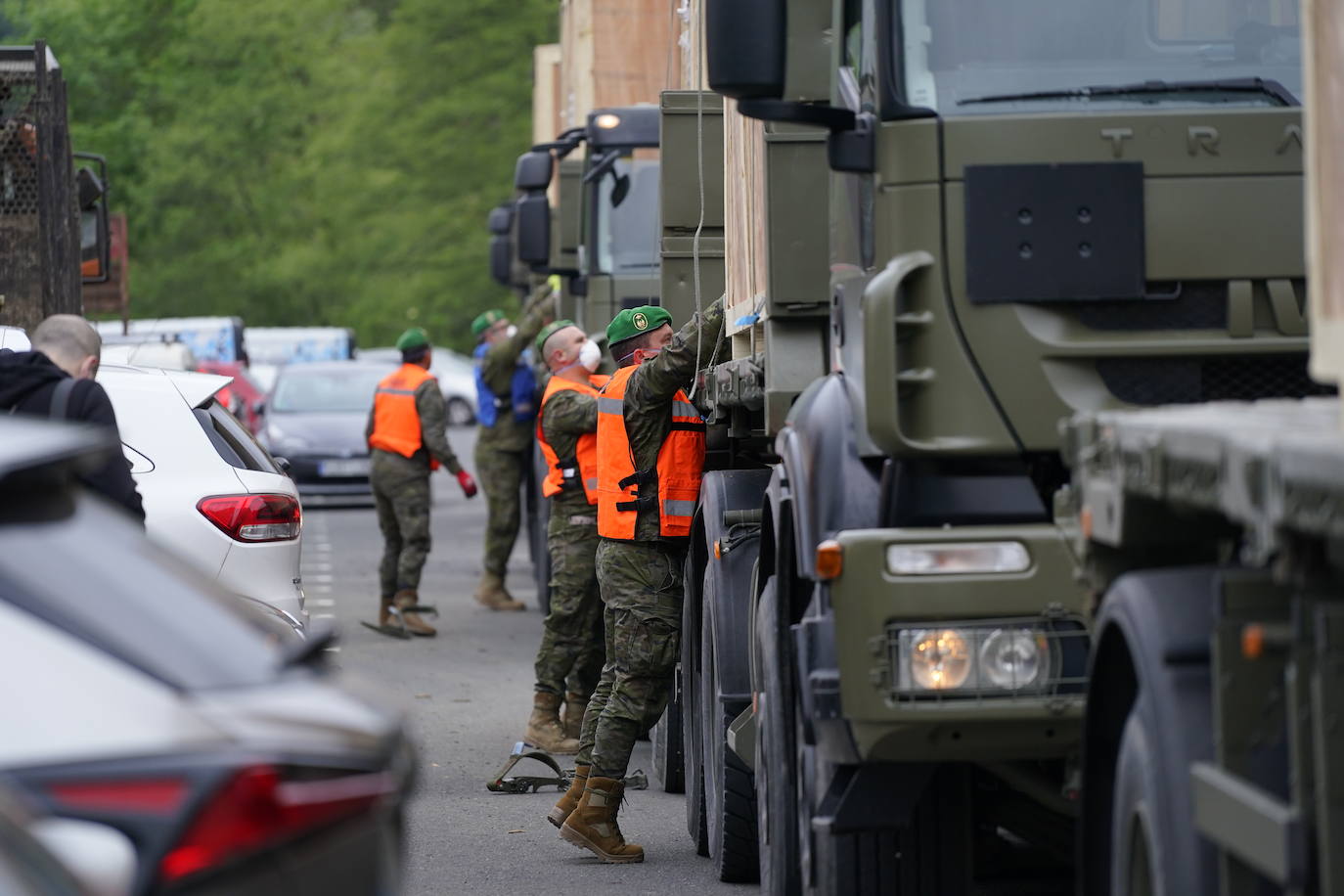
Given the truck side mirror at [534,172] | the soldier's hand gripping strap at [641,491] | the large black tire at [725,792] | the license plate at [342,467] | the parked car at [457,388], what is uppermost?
the truck side mirror at [534,172]

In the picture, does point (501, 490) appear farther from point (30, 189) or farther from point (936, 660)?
point (936, 660)

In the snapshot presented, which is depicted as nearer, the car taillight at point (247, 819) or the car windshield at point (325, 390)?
the car taillight at point (247, 819)

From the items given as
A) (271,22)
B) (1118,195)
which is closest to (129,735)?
(1118,195)

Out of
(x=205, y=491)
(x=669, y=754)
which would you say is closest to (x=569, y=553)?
(x=669, y=754)

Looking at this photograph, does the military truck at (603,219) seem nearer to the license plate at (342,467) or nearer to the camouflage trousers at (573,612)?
the camouflage trousers at (573,612)

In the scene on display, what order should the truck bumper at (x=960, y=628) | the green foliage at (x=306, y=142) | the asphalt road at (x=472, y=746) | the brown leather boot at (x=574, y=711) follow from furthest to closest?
the green foliage at (x=306, y=142), the brown leather boot at (x=574, y=711), the asphalt road at (x=472, y=746), the truck bumper at (x=960, y=628)

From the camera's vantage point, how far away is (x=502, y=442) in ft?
59.0

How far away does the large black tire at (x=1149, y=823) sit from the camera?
3.85 m

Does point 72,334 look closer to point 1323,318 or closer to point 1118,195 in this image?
point 1118,195

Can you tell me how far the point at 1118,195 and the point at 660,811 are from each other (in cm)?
459

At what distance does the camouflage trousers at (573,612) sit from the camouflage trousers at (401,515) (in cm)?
486

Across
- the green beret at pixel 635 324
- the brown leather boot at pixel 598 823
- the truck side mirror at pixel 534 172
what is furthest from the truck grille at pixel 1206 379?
the truck side mirror at pixel 534 172

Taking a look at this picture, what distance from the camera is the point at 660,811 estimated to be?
378 inches

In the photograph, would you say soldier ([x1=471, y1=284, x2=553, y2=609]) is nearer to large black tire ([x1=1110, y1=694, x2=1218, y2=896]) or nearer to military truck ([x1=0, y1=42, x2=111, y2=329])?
military truck ([x1=0, y1=42, x2=111, y2=329])
